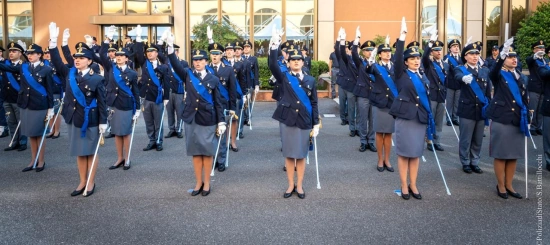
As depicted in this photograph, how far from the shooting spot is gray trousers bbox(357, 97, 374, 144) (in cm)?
1005

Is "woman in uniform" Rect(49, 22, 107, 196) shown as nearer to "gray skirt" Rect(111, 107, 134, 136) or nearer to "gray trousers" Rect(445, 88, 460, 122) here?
"gray skirt" Rect(111, 107, 134, 136)

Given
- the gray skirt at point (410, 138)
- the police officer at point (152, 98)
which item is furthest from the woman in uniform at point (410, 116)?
the police officer at point (152, 98)

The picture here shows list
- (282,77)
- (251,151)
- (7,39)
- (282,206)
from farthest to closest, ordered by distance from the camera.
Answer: (7,39)
(251,151)
(282,77)
(282,206)

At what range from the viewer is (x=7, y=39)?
79.3ft

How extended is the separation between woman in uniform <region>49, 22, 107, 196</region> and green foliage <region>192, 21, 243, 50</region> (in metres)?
13.6

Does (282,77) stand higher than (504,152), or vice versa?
(282,77)

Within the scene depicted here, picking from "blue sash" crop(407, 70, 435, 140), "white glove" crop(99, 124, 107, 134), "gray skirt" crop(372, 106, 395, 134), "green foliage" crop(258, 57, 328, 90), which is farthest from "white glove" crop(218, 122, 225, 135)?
"green foliage" crop(258, 57, 328, 90)

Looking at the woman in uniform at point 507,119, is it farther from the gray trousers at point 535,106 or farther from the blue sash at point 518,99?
the gray trousers at point 535,106

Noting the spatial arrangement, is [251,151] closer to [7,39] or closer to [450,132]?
[450,132]

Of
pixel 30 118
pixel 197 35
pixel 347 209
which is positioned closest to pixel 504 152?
pixel 347 209

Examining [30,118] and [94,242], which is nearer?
[94,242]

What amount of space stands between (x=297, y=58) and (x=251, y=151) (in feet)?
12.2

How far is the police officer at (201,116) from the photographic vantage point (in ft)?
23.3

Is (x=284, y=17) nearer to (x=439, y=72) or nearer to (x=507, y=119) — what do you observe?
(x=439, y=72)
